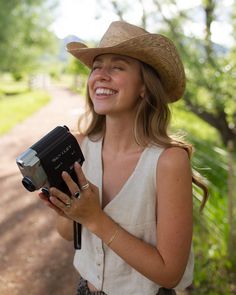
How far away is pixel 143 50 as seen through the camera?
5.38ft

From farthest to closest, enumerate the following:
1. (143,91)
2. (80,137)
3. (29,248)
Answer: (29,248)
(80,137)
(143,91)

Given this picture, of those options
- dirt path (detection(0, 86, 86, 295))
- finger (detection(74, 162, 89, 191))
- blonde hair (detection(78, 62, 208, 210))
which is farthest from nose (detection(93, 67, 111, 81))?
dirt path (detection(0, 86, 86, 295))

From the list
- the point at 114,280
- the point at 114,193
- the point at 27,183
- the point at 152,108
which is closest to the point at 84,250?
the point at 114,280

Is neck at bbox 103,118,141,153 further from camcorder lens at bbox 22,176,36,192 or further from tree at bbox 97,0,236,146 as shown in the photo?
tree at bbox 97,0,236,146

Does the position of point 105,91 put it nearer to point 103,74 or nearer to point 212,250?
point 103,74

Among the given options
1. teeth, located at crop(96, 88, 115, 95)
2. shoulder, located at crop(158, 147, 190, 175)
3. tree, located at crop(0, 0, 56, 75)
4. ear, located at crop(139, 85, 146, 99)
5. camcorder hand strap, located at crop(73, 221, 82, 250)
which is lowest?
tree, located at crop(0, 0, 56, 75)

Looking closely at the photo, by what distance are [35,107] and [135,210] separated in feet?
42.1

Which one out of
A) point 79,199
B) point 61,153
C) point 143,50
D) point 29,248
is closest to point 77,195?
point 79,199

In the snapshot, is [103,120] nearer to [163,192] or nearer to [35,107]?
[163,192]

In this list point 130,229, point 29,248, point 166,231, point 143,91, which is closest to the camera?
point 166,231

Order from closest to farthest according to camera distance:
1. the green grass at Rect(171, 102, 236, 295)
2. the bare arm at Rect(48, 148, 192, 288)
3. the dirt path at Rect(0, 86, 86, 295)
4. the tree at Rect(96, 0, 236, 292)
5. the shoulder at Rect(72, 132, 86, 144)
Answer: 1. the bare arm at Rect(48, 148, 192, 288)
2. the shoulder at Rect(72, 132, 86, 144)
3. the dirt path at Rect(0, 86, 86, 295)
4. the green grass at Rect(171, 102, 236, 295)
5. the tree at Rect(96, 0, 236, 292)

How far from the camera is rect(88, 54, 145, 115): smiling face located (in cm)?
163

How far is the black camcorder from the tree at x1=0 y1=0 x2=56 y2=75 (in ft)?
49.1

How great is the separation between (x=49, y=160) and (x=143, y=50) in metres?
0.64
